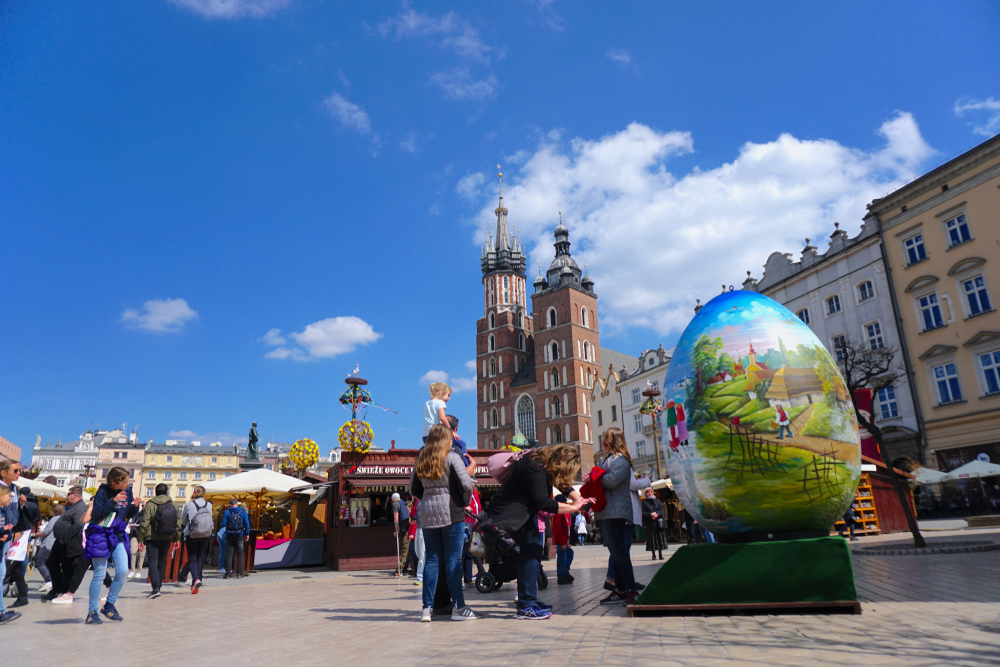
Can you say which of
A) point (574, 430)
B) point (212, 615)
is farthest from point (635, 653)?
point (574, 430)

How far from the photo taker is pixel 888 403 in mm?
27094

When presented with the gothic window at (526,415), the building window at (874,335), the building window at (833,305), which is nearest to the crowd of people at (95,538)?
the building window at (874,335)

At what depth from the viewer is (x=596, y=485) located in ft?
21.3

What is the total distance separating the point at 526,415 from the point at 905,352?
52821 mm

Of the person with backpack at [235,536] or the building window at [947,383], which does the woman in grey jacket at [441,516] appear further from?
the building window at [947,383]

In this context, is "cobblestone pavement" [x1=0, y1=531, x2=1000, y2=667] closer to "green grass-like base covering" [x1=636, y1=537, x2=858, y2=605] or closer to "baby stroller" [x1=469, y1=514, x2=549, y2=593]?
"green grass-like base covering" [x1=636, y1=537, x2=858, y2=605]

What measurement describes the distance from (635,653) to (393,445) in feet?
46.0

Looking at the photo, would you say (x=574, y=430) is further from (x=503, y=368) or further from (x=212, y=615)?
(x=212, y=615)

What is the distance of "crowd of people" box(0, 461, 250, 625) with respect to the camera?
7098 millimetres

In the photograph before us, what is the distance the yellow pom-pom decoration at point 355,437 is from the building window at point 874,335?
23.3m

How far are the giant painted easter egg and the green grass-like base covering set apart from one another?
0.25 meters

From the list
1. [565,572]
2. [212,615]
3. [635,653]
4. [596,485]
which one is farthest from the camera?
[565,572]

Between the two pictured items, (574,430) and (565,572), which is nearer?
(565,572)

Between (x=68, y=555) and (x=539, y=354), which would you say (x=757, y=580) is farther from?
(x=539, y=354)
